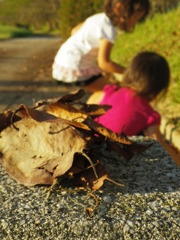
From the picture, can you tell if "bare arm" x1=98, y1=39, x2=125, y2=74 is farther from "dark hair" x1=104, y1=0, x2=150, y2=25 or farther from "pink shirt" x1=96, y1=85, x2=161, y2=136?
"pink shirt" x1=96, y1=85, x2=161, y2=136

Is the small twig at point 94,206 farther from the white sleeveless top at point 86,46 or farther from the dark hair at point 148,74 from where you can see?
the white sleeveless top at point 86,46

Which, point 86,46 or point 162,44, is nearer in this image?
point 86,46

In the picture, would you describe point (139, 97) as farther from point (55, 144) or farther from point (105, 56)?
point (55, 144)

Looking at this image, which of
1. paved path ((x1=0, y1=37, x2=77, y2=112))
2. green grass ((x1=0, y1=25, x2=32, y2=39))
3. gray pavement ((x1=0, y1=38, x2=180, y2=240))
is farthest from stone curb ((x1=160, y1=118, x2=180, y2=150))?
green grass ((x1=0, y1=25, x2=32, y2=39))

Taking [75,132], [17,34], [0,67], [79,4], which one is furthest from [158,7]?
[17,34]

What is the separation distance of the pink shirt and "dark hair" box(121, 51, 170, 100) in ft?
0.35

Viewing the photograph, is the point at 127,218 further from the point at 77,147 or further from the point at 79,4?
the point at 79,4

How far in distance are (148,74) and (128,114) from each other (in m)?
0.55

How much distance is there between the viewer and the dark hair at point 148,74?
3936mm

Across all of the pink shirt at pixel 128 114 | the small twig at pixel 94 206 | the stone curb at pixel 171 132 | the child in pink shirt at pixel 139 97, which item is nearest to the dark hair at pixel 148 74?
the child in pink shirt at pixel 139 97

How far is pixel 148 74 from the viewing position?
13.0ft

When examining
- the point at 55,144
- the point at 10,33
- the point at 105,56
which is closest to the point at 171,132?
the point at 105,56

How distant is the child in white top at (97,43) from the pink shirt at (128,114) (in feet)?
3.75

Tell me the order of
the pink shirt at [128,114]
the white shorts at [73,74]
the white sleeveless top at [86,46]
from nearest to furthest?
1. the pink shirt at [128,114]
2. the white sleeveless top at [86,46]
3. the white shorts at [73,74]
